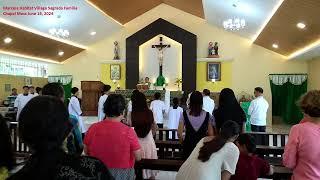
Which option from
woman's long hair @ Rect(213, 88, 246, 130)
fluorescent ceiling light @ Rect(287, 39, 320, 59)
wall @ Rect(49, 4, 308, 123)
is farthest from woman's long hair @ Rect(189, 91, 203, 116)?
wall @ Rect(49, 4, 308, 123)

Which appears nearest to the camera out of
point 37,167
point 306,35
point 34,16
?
point 37,167

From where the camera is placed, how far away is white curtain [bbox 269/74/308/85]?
43.5 ft

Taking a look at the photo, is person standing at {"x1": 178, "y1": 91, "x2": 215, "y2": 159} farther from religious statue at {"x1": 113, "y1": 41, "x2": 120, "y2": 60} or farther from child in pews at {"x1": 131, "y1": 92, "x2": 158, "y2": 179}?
religious statue at {"x1": 113, "y1": 41, "x2": 120, "y2": 60}

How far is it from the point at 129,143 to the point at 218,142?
64 centimetres

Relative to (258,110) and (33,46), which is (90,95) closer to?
(33,46)

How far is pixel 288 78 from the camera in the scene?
1342cm

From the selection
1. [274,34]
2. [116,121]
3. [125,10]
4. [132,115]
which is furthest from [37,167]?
[125,10]

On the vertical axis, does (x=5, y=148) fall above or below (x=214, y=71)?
below

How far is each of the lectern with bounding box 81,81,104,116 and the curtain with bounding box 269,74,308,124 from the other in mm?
6597

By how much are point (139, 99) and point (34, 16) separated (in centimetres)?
763

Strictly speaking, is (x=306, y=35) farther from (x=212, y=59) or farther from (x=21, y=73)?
(x=21, y=73)

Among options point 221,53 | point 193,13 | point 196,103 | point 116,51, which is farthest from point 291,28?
point 116,51

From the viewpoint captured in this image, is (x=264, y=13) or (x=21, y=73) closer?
(x=264, y=13)

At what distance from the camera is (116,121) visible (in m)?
2.61
